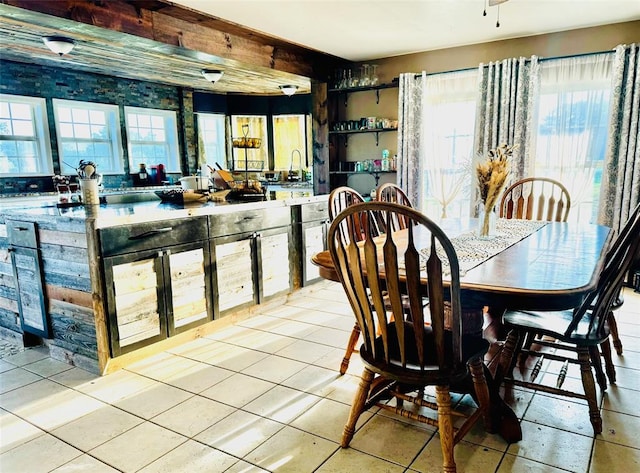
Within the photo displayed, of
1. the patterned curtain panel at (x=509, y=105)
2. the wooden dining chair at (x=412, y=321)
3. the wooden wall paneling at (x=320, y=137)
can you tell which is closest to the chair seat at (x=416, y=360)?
the wooden dining chair at (x=412, y=321)

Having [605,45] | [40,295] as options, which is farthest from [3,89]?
[605,45]

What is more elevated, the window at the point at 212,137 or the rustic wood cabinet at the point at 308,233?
the window at the point at 212,137

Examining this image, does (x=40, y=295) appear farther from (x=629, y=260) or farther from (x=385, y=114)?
(x=385, y=114)

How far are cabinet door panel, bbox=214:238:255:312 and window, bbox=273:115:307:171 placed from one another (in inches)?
192

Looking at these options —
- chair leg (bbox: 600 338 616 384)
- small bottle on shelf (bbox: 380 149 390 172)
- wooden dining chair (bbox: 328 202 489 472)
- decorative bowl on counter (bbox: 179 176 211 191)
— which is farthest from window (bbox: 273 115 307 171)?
wooden dining chair (bbox: 328 202 489 472)

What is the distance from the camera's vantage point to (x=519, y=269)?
1.83 m

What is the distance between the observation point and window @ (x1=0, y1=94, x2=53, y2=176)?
5918 mm

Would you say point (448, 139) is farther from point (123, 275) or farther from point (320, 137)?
point (123, 275)

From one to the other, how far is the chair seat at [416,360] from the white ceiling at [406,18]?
2.66 metres

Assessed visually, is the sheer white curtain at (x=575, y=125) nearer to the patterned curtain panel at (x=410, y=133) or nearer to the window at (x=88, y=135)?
the patterned curtain panel at (x=410, y=133)

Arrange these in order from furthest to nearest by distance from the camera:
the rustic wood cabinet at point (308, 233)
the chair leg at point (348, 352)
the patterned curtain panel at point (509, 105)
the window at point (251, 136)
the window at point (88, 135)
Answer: the window at point (251, 136) < the window at point (88, 135) < the patterned curtain panel at point (509, 105) < the rustic wood cabinet at point (308, 233) < the chair leg at point (348, 352)

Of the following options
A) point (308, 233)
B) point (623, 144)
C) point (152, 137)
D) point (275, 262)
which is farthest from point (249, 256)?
point (152, 137)

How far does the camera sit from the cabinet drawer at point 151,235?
2.54 meters

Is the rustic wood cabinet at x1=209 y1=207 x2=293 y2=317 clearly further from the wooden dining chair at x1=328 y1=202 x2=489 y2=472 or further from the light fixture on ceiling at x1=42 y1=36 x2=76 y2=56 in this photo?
the light fixture on ceiling at x1=42 y1=36 x2=76 y2=56
